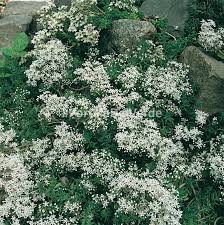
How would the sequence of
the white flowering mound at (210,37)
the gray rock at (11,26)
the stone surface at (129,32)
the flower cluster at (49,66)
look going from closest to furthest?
the white flowering mound at (210,37), the flower cluster at (49,66), the stone surface at (129,32), the gray rock at (11,26)

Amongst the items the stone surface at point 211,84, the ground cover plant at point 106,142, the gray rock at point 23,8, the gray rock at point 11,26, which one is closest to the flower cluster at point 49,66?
the ground cover plant at point 106,142

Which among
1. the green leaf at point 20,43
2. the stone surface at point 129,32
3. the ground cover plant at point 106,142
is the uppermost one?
the stone surface at point 129,32

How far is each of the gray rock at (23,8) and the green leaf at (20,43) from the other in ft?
4.75

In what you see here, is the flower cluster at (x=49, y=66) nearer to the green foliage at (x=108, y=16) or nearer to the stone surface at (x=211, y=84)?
the green foliage at (x=108, y=16)

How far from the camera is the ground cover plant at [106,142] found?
6.60m

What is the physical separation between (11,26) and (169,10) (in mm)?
3249

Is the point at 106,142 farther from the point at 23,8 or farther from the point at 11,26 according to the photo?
the point at 23,8

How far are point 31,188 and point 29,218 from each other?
0.43 metres

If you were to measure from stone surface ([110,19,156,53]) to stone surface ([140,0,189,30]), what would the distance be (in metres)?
0.61

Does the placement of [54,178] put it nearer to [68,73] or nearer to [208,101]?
[68,73]

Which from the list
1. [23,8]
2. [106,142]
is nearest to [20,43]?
[23,8]

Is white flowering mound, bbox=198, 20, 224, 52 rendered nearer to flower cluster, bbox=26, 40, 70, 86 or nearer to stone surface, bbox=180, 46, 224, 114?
stone surface, bbox=180, 46, 224, 114

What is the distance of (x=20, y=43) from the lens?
29.6 feet

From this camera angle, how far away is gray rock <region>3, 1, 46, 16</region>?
1076cm
